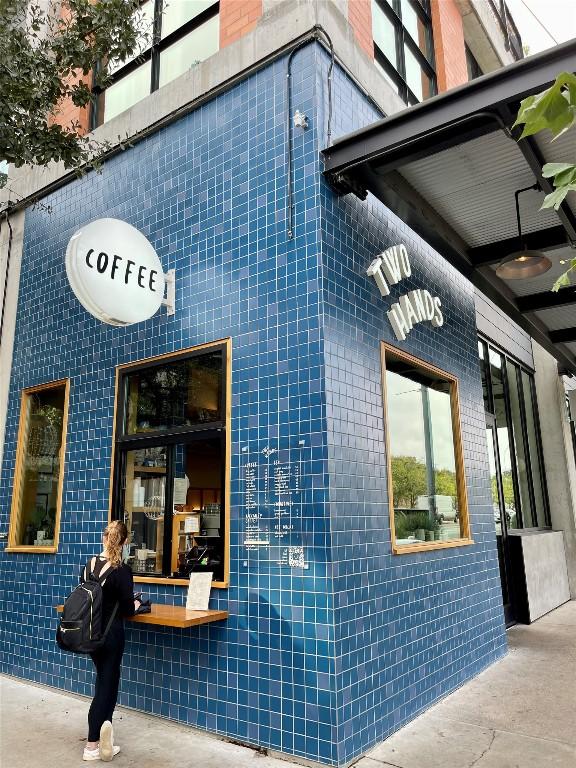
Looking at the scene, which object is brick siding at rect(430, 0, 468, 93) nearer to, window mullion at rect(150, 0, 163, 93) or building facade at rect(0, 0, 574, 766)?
building facade at rect(0, 0, 574, 766)

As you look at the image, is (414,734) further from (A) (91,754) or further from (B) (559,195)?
(B) (559,195)

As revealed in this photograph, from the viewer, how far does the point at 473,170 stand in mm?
5414

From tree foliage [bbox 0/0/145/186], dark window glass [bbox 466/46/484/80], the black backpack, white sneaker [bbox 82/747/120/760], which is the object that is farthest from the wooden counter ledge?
dark window glass [bbox 466/46/484/80]

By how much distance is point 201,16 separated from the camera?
6.67 metres

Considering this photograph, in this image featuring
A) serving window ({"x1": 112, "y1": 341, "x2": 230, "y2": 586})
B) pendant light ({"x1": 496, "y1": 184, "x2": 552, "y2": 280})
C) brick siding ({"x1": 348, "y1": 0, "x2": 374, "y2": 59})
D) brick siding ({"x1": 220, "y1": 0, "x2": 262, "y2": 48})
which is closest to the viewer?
serving window ({"x1": 112, "y1": 341, "x2": 230, "y2": 586})

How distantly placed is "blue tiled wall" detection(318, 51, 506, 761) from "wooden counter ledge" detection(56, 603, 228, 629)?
101 cm

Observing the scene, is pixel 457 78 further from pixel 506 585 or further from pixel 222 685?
pixel 222 685

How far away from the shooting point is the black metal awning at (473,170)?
423 cm

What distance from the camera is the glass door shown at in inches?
343

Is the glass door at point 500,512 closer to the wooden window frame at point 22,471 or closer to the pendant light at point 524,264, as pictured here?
the pendant light at point 524,264

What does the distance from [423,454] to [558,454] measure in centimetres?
655

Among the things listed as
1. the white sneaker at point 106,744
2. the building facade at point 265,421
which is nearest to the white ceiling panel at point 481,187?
the building facade at point 265,421

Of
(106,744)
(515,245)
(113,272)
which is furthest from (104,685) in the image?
(515,245)

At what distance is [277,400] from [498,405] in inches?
246
